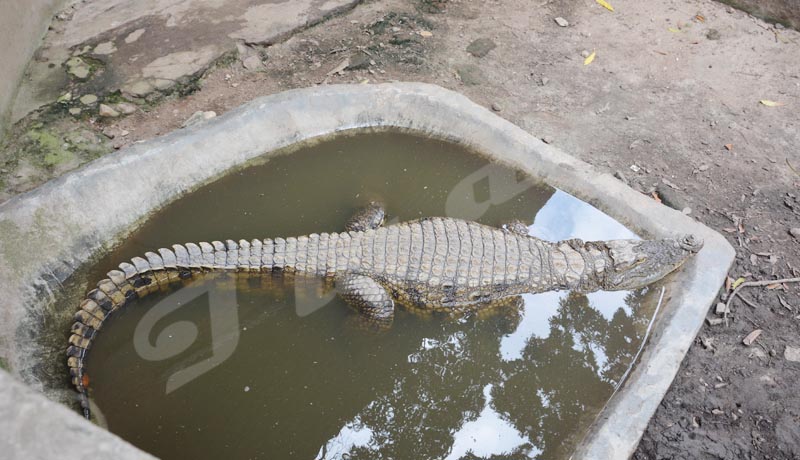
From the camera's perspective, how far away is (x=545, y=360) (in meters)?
2.91

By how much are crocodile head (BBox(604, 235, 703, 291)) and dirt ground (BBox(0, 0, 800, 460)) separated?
14.3 inches

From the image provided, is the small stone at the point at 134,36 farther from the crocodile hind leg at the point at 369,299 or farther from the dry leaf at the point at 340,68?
the crocodile hind leg at the point at 369,299

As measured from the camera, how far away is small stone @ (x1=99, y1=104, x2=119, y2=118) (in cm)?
390

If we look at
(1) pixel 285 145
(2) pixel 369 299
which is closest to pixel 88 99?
(1) pixel 285 145

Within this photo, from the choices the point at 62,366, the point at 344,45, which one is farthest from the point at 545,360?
the point at 344,45

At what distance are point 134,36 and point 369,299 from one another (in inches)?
127

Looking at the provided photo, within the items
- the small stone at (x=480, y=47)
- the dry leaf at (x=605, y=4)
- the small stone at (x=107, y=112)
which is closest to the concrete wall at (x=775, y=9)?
the dry leaf at (x=605, y=4)

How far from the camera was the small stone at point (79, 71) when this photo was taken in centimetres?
411

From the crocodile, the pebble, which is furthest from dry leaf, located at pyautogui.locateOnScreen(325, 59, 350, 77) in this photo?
the pebble

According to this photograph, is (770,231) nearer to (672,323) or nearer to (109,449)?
(672,323)

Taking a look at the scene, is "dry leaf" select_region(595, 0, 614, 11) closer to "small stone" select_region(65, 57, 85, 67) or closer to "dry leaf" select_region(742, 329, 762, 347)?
"dry leaf" select_region(742, 329, 762, 347)

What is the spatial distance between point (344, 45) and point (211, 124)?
1785 millimetres

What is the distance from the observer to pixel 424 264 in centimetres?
304

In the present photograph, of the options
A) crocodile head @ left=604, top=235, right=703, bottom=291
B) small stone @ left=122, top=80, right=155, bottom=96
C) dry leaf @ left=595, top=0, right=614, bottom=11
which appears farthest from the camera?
dry leaf @ left=595, top=0, right=614, bottom=11
